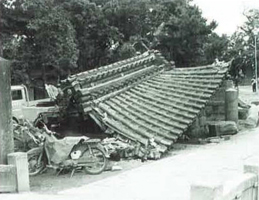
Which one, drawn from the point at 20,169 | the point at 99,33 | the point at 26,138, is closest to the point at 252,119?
the point at 26,138

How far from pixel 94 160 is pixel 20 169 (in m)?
2.86

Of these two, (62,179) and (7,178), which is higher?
(7,178)

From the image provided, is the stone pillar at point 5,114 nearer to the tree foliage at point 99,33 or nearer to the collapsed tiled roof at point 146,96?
the collapsed tiled roof at point 146,96

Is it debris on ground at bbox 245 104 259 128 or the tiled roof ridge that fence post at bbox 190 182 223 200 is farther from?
debris on ground at bbox 245 104 259 128

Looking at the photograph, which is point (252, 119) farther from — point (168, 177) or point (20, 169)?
point (20, 169)

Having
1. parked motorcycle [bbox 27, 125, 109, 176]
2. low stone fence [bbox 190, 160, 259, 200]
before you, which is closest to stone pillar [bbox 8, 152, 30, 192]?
parked motorcycle [bbox 27, 125, 109, 176]

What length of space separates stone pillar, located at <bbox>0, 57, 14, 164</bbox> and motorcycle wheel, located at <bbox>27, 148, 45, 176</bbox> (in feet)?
7.58

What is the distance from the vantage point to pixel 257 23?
1467 inches

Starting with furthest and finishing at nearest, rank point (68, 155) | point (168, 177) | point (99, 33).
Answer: point (99, 33), point (68, 155), point (168, 177)

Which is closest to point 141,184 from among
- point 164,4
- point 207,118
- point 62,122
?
point 62,122

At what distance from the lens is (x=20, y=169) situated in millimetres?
7746

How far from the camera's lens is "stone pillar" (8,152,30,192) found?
304 inches

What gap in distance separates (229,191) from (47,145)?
5.86 meters

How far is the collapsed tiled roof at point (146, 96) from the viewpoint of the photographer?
1191 cm
